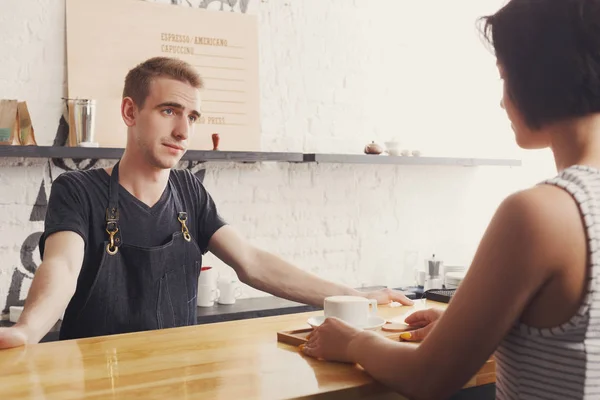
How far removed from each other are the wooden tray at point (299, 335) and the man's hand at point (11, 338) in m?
0.63

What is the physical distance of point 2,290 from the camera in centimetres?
330

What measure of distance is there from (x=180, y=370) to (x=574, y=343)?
0.79 metres

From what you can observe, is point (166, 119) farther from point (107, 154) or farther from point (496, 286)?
point (496, 286)

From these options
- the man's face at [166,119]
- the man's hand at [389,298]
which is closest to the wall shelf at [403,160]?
the man's face at [166,119]

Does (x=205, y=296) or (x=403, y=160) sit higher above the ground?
(x=403, y=160)

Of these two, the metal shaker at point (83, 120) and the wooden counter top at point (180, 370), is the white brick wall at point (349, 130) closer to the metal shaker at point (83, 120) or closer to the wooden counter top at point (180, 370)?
the metal shaker at point (83, 120)

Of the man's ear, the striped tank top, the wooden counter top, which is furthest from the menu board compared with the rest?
the striped tank top

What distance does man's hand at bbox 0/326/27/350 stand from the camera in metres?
1.67

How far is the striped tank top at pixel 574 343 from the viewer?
117 centimetres

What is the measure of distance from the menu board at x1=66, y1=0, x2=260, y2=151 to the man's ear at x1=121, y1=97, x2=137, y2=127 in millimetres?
775

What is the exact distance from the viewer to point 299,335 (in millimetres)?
1751

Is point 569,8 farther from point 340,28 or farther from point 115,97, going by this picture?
point 340,28

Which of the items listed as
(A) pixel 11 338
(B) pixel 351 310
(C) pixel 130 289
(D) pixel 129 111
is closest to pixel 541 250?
(B) pixel 351 310

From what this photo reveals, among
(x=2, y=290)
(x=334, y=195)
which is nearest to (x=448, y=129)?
(x=334, y=195)
